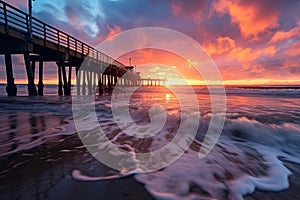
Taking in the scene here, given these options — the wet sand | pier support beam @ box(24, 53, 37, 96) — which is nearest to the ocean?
the wet sand

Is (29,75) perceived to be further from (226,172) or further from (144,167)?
(226,172)

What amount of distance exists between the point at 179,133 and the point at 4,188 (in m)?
3.57

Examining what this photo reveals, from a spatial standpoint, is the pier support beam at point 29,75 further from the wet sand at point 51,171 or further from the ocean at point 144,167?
the wet sand at point 51,171

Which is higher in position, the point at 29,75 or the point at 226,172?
the point at 29,75

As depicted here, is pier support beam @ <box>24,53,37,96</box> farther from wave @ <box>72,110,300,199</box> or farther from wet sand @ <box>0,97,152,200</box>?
wave @ <box>72,110,300,199</box>

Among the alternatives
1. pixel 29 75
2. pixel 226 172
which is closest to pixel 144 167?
pixel 226 172

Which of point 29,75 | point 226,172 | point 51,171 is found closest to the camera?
point 51,171

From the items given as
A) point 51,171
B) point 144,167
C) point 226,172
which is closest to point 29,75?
point 51,171

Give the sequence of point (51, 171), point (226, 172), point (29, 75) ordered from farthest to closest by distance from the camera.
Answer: point (29, 75)
point (226, 172)
point (51, 171)

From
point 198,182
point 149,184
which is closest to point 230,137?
point 198,182

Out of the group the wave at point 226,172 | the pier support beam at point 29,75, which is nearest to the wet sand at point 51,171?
the wave at point 226,172

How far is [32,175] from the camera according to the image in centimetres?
212

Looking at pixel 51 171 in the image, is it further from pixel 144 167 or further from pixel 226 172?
pixel 226 172

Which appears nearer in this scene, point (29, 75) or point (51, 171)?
point (51, 171)
